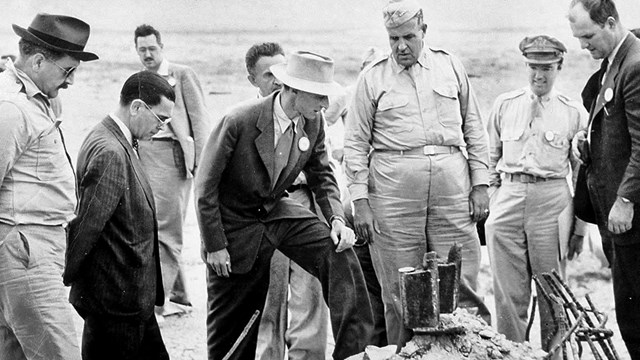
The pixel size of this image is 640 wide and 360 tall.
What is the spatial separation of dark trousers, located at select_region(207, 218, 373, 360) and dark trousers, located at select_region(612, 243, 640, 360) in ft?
4.67

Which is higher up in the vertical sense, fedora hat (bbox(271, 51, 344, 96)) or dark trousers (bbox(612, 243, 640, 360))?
fedora hat (bbox(271, 51, 344, 96))

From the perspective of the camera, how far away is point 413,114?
18.2 ft

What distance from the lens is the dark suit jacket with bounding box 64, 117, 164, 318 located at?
447 centimetres

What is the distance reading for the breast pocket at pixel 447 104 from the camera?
5.57 metres

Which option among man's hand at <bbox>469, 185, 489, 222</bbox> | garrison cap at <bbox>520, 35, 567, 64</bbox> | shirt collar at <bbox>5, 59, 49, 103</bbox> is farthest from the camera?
garrison cap at <bbox>520, 35, 567, 64</bbox>

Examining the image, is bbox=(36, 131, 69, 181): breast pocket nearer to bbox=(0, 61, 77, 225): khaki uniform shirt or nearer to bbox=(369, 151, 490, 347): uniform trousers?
bbox=(0, 61, 77, 225): khaki uniform shirt

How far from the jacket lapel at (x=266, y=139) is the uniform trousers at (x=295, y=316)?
0.73 m

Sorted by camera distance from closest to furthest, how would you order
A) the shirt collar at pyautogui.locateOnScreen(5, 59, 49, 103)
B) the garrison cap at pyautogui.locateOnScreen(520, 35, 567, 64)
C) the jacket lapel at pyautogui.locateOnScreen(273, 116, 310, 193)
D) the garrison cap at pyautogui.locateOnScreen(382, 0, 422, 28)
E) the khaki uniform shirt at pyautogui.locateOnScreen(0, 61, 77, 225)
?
the khaki uniform shirt at pyautogui.locateOnScreen(0, 61, 77, 225) → the shirt collar at pyautogui.locateOnScreen(5, 59, 49, 103) → the jacket lapel at pyautogui.locateOnScreen(273, 116, 310, 193) → the garrison cap at pyautogui.locateOnScreen(382, 0, 422, 28) → the garrison cap at pyautogui.locateOnScreen(520, 35, 567, 64)

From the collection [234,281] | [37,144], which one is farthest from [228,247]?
[37,144]

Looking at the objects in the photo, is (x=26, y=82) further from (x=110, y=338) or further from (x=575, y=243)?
(x=575, y=243)

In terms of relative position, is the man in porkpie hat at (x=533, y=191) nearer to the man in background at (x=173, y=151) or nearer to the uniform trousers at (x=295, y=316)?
the uniform trousers at (x=295, y=316)

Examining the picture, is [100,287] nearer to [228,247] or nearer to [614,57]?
[228,247]

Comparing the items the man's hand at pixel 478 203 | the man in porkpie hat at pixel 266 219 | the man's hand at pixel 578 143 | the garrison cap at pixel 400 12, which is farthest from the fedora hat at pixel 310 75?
the man's hand at pixel 578 143

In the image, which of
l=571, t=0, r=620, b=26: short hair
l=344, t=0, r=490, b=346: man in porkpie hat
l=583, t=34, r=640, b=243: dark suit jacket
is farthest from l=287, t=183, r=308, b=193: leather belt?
l=571, t=0, r=620, b=26: short hair
